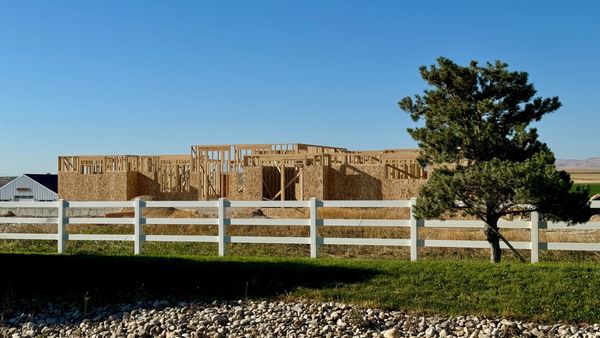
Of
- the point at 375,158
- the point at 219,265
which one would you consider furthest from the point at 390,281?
the point at 375,158

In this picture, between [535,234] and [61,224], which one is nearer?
[535,234]

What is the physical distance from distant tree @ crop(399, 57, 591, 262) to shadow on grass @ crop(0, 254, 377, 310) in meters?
2.13

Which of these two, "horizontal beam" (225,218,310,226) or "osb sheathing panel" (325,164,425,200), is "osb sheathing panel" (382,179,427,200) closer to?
"osb sheathing panel" (325,164,425,200)

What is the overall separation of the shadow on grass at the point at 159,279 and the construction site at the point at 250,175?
46.9 ft

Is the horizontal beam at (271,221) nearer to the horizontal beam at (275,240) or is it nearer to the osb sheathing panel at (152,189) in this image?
the horizontal beam at (275,240)

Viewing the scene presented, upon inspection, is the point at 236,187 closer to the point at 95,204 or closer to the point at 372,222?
the point at 95,204

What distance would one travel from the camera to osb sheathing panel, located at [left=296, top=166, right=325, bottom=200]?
29.9 meters

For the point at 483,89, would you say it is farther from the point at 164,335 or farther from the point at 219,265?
the point at 164,335

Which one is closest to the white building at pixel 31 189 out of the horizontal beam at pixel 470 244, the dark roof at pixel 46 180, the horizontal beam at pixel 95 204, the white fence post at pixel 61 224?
the dark roof at pixel 46 180

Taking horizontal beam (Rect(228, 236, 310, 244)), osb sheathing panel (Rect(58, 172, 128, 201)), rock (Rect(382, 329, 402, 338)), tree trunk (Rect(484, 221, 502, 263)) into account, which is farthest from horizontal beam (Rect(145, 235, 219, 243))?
osb sheathing panel (Rect(58, 172, 128, 201))

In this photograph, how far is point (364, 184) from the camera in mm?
29953

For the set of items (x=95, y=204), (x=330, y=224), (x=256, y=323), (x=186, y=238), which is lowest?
(x=256, y=323)

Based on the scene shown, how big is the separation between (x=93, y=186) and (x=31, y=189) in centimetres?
2718

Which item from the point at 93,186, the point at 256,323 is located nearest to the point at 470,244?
the point at 256,323
